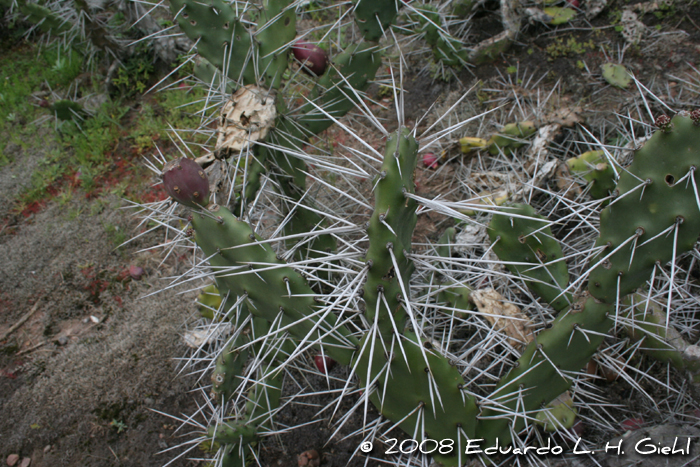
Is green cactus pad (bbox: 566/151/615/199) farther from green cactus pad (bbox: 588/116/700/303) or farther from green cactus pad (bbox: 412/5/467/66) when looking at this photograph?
green cactus pad (bbox: 412/5/467/66)

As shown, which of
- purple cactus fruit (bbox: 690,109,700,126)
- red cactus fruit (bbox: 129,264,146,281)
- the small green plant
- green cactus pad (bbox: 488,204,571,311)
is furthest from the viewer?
red cactus fruit (bbox: 129,264,146,281)

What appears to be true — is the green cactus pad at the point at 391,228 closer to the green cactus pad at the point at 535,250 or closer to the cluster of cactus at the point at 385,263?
the cluster of cactus at the point at 385,263

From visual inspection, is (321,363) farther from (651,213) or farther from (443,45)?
(443,45)

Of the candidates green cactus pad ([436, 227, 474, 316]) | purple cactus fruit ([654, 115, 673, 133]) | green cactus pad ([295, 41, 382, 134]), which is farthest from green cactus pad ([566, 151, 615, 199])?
green cactus pad ([295, 41, 382, 134])

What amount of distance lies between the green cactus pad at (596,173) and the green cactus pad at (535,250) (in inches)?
20.4

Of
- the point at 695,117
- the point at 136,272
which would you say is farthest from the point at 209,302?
the point at 695,117

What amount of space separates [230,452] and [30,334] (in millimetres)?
1631

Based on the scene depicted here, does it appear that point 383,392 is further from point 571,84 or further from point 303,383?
point 571,84

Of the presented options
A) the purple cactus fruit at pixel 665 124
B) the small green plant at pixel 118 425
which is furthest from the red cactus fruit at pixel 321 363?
the purple cactus fruit at pixel 665 124

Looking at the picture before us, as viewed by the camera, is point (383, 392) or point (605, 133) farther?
point (605, 133)

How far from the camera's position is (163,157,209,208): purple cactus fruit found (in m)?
1.18

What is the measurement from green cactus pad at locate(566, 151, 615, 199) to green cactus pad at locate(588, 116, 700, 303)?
788mm

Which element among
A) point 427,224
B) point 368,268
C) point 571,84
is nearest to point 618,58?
point 571,84

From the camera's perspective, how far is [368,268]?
43.6 inches
